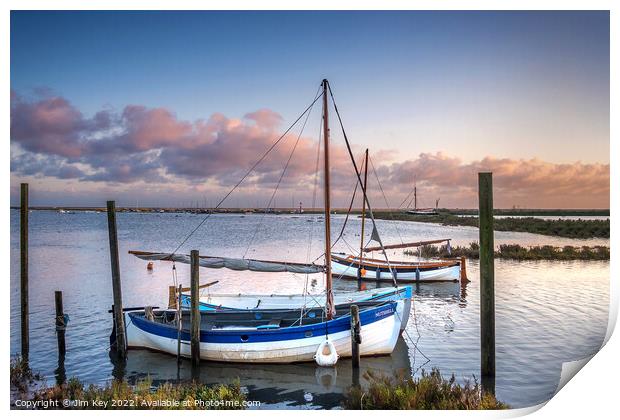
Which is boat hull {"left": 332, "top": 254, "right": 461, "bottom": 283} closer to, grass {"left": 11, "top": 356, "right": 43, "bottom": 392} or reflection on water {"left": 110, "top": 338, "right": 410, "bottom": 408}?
reflection on water {"left": 110, "top": 338, "right": 410, "bottom": 408}

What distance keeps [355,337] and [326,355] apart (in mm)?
834

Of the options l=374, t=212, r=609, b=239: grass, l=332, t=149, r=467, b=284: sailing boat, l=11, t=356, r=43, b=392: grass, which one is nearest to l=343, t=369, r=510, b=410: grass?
l=11, t=356, r=43, b=392: grass

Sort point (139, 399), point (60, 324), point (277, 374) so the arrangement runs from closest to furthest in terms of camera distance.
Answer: point (139, 399), point (277, 374), point (60, 324)

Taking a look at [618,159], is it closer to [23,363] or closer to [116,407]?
[116,407]

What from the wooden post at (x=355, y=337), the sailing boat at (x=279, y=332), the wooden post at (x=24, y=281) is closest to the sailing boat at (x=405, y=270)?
the sailing boat at (x=279, y=332)

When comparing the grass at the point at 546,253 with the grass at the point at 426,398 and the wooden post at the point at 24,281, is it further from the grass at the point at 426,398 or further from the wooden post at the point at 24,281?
the wooden post at the point at 24,281

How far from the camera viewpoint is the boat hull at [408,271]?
23188 millimetres

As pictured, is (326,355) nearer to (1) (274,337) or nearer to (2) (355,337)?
(2) (355,337)

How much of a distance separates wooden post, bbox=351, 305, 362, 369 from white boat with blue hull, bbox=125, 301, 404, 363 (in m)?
0.39

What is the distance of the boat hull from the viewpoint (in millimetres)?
23188

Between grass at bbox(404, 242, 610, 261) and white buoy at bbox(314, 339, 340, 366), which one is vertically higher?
grass at bbox(404, 242, 610, 261)

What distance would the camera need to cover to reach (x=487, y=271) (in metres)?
9.23

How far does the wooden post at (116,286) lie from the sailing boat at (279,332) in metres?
0.74

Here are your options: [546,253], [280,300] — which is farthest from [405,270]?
[546,253]
